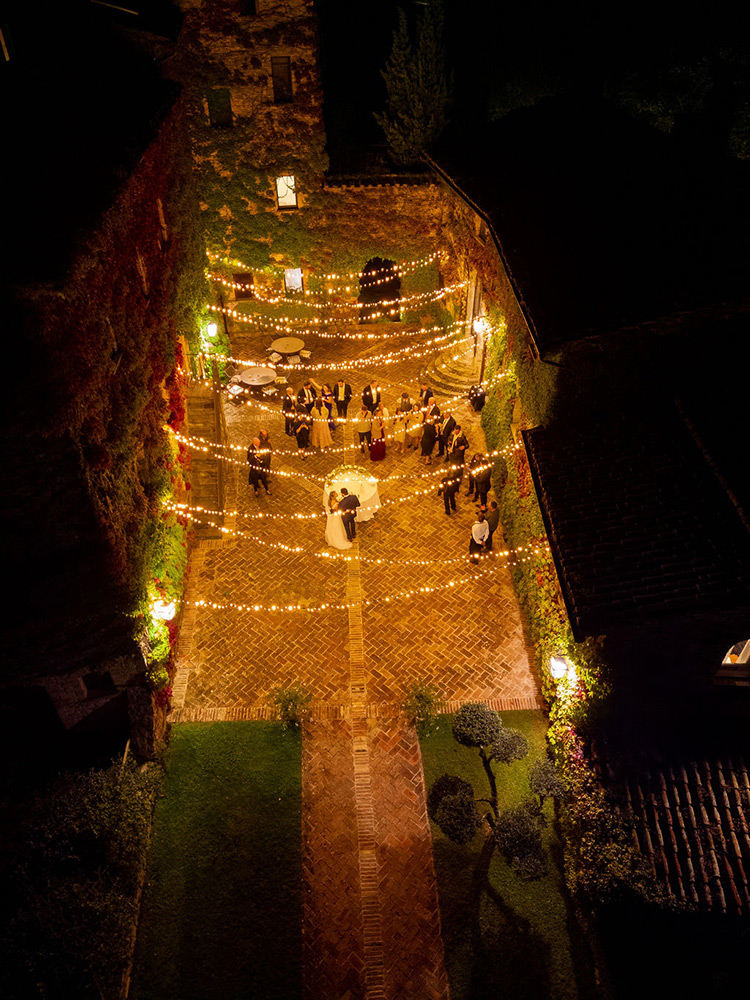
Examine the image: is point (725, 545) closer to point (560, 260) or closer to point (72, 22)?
point (560, 260)

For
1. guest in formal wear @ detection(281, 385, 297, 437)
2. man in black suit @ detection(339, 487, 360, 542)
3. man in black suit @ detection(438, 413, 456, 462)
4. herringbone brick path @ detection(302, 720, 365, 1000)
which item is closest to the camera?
herringbone brick path @ detection(302, 720, 365, 1000)

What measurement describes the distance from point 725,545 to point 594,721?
3.23 metres

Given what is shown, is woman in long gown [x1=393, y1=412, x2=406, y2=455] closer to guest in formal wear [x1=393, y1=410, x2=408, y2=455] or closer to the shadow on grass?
guest in formal wear [x1=393, y1=410, x2=408, y2=455]

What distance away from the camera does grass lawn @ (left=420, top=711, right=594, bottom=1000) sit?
9727 mm

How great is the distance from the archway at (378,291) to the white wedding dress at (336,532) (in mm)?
9437

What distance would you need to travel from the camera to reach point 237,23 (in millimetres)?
18047

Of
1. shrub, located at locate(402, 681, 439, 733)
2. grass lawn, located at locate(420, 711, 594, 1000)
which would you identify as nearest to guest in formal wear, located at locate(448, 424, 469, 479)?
shrub, located at locate(402, 681, 439, 733)

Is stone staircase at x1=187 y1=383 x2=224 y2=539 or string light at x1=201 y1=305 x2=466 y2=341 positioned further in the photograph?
string light at x1=201 y1=305 x2=466 y2=341

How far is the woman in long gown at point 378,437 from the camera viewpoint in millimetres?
17359

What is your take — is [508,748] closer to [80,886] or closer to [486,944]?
[486,944]

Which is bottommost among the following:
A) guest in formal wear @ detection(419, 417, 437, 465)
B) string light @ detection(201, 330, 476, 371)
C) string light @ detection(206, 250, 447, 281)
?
guest in formal wear @ detection(419, 417, 437, 465)

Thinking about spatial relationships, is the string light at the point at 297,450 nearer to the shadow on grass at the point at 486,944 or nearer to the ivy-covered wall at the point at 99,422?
the ivy-covered wall at the point at 99,422

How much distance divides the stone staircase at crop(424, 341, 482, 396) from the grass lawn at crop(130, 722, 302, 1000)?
37.8 ft

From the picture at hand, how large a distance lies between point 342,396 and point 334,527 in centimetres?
481
